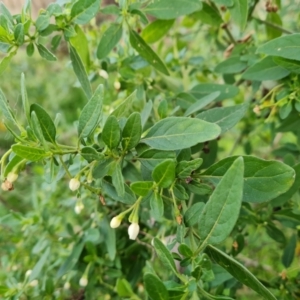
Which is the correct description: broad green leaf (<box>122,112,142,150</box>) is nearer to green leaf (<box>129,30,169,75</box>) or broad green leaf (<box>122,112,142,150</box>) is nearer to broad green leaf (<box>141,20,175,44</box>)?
green leaf (<box>129,30,169,75</box>)

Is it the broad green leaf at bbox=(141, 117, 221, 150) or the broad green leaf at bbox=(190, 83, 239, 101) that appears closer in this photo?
the broad green leaf at bbox=(141, 117, 221, 150)

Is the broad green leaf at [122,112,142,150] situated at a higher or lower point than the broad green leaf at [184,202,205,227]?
higher

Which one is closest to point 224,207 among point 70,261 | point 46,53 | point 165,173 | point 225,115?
point 165,173

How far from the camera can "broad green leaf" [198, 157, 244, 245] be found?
0.38m

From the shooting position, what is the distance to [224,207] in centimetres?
40

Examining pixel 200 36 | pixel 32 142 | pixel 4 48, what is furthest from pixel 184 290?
pixel 200 36

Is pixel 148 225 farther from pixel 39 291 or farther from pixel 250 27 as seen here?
pixel 250 27

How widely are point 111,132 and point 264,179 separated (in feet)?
0.54

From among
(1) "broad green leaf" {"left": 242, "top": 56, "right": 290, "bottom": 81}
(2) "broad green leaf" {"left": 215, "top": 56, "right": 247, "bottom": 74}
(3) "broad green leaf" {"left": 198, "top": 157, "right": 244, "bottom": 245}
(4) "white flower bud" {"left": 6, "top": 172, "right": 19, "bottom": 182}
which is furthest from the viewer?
(2) "broad green leaf" {"left": 215, "top": 56, "right": 247, "bottom": 74}

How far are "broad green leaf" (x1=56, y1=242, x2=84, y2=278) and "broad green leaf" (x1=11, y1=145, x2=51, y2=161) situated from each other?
318 millimetres

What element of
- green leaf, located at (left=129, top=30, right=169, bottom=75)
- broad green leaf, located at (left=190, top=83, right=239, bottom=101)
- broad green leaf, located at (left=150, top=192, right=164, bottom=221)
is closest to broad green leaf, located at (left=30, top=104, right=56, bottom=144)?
broad green leaf, located at (left=150, top=192, right=164, bottom=221)

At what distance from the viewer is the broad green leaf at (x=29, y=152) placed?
17.1 inches

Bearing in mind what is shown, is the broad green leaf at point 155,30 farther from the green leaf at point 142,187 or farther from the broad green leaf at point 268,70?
the green leaf at point 142,187

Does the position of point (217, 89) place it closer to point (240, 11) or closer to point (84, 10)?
point (240, 11)
